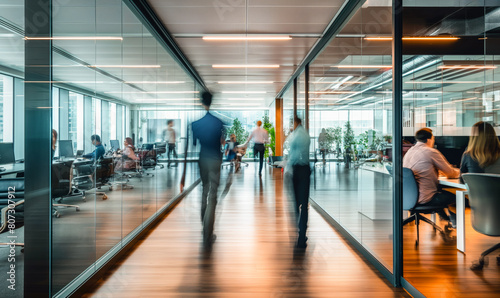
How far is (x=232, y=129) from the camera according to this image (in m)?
19.3

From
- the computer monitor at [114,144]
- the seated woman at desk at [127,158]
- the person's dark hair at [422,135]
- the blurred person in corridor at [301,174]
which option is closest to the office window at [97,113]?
the computer monitor at [114,144]

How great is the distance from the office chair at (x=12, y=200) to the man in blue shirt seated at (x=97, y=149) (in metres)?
0.80

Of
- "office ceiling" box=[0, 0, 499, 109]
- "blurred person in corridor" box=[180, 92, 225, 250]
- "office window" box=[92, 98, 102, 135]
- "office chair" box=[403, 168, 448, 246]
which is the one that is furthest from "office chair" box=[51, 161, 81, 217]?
"office chair" box=[403, 168, 448, 246]

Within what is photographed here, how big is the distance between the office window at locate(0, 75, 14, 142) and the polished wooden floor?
5.42ft

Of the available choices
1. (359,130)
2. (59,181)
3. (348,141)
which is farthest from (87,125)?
(348,141)

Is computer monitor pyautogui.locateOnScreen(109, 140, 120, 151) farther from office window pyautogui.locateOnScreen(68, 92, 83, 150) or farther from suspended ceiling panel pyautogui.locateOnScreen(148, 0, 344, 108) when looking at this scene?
suspended ceiling panel pyautogui.locateOnScreen(148, 0, 344, 108)

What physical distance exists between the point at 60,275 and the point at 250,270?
180cm

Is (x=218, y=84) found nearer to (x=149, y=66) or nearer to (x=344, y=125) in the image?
(x=149, y=66)

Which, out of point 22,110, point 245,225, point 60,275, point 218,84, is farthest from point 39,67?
point 218,84

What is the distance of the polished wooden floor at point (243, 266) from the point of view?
114 inches

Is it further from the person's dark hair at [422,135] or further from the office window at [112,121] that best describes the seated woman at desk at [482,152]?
the office window at [112,121]

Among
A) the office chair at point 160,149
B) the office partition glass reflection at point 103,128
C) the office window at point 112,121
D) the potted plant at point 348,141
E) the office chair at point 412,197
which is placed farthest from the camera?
the office chair at point 160,149

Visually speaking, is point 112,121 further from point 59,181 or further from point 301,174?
point 301,174

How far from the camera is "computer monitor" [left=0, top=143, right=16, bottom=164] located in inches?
117
